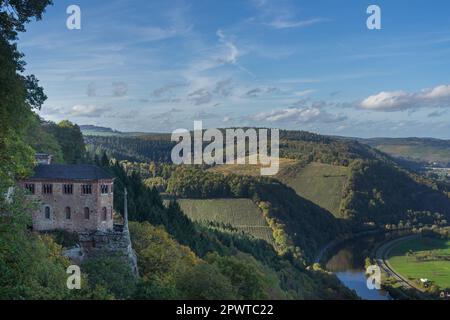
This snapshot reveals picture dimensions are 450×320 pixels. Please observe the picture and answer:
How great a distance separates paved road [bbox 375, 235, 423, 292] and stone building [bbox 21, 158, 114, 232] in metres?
84.4

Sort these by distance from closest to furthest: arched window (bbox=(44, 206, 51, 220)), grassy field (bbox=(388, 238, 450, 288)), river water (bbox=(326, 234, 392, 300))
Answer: arched window (bbox=(44, 206, 51, 220)) → river water (bbox=(326, 234, 392, 300)) → grassy field (bbox=(388, 238, 450, 288))

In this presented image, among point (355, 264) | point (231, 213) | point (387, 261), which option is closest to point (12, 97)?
point (355, 264)

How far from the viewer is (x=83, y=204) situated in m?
37.9

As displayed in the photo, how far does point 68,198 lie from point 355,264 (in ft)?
330

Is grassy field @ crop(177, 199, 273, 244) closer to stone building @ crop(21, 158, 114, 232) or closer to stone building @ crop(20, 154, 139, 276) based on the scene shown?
stone building @ crop(20, 154, 139, 276)

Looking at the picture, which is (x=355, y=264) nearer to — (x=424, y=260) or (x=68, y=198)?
(x=424, y=260)

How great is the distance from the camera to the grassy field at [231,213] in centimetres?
13988

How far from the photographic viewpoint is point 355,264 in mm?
126562

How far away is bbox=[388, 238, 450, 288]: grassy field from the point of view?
119 metres

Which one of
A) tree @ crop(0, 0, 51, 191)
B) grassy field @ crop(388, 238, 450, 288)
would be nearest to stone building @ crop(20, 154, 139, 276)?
tree @ crop(0, 0, 51, 191)

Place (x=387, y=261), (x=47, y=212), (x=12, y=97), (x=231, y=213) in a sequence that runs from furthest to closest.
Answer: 1. (x=231, y=213)
2. (x=387, y=261)
3. (x=47, y=212)
4. (x=12, y=97)

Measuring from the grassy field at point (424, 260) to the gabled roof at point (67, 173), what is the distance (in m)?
89.8
